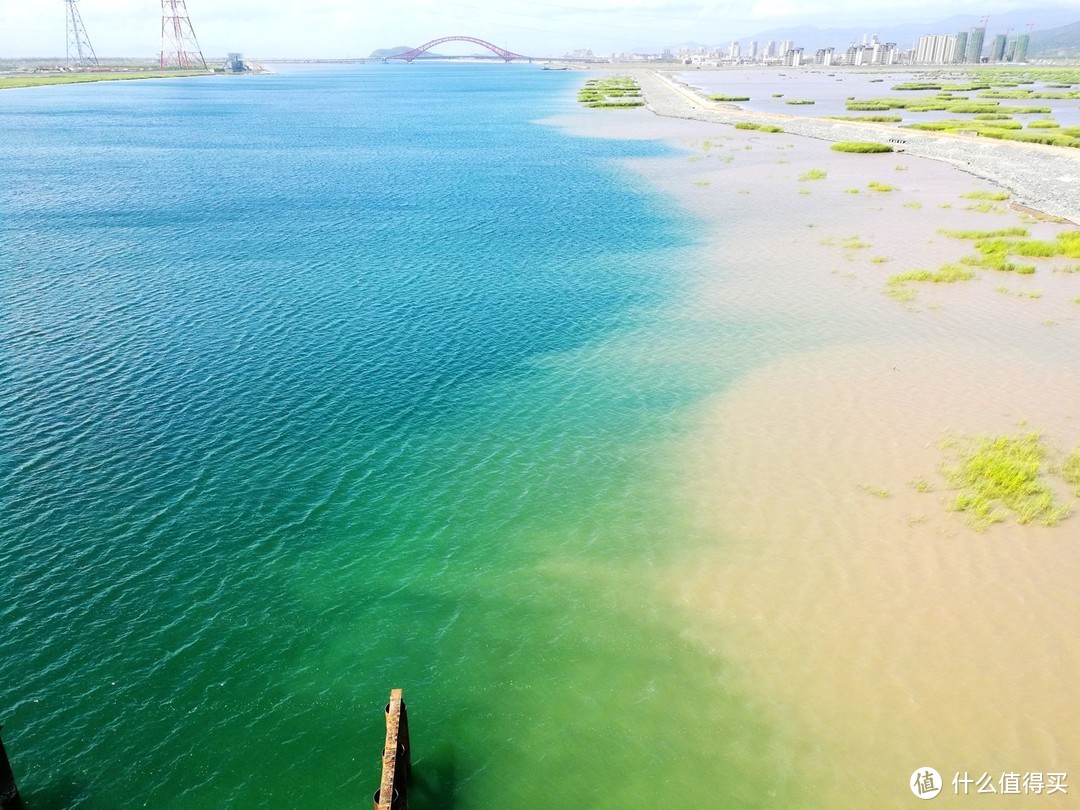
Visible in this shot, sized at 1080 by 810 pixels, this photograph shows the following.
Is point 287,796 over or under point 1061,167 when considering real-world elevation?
under

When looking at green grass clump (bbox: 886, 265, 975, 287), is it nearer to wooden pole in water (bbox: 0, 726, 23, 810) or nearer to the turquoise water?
Answer: the turquoise water

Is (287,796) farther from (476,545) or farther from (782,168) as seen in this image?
(782,168)

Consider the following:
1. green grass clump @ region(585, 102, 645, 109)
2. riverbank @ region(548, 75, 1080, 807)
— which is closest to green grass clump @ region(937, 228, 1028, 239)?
riverbank @ region(548, 75, 1080, 807)

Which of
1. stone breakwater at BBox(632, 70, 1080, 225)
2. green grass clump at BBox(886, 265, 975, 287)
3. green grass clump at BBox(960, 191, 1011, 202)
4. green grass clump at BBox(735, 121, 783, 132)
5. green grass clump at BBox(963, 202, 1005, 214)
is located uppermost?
green grass clump at BBox(735, 121, 783, 132)

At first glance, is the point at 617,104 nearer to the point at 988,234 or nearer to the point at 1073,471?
the point at 988,234

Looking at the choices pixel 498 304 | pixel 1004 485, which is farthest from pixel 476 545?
pixel 498 304

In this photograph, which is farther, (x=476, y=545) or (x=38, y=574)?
(x=476, y=545)
